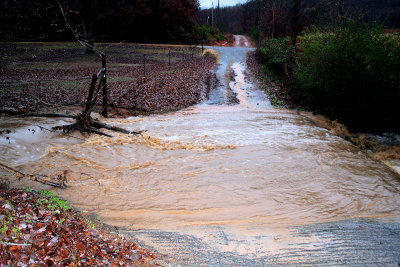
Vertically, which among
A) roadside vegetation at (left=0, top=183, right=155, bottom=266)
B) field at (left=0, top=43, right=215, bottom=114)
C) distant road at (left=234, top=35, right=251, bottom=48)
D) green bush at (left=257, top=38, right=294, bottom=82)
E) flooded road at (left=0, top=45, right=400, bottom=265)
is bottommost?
flooded road at (left=0, top=45, right=400, bottom=265)

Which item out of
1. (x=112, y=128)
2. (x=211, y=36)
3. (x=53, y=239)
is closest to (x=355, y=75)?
(x=112, y=128)

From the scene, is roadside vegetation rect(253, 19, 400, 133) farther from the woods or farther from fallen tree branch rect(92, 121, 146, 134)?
the woods

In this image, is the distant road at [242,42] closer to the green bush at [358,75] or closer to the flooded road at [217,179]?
the green bush at [358,75]

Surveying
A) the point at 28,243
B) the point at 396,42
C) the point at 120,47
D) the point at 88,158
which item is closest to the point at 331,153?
the point at 396,42

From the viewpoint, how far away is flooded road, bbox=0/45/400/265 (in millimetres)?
5918

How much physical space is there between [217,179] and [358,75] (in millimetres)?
8690

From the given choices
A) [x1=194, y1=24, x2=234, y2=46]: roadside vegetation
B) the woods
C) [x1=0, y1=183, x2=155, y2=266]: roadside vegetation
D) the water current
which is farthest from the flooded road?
[x1=194, y1=24, x2=234, y2=46]: roadside vegetation

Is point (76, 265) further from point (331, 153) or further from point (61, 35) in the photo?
point (61, 35)

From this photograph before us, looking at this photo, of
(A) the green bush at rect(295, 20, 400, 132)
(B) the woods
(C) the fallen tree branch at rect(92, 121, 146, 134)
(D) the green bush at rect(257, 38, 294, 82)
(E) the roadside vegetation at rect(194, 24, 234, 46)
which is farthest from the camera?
(E) the roadside vegetation at rect(194, 24, 234, 46)

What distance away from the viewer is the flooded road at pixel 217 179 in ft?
19.4

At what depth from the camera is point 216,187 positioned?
7645mm

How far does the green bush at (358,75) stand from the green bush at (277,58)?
23.3 ft

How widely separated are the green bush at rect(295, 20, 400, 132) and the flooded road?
2.40 m

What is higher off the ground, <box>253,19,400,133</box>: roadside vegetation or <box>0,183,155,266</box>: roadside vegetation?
<box>253,19,400,133</box>: roadside vegetation
